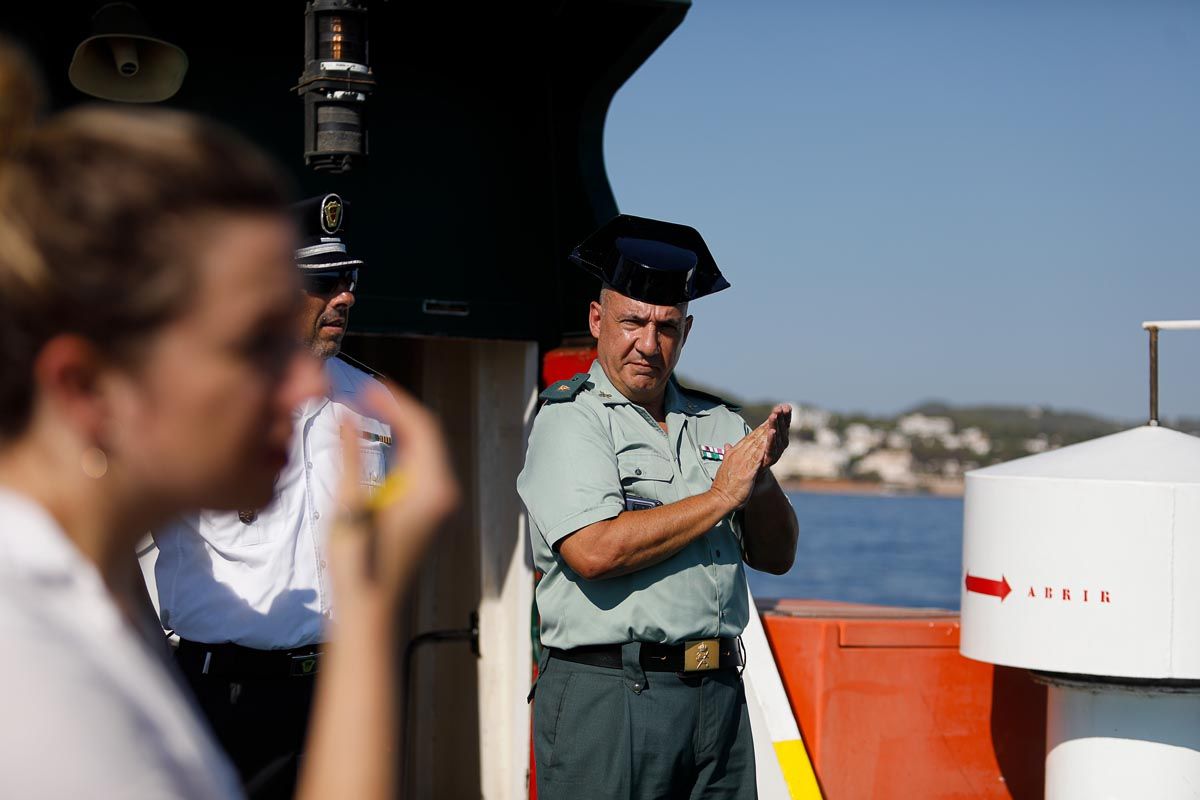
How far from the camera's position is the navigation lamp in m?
3.56

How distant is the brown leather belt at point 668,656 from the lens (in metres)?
2.91

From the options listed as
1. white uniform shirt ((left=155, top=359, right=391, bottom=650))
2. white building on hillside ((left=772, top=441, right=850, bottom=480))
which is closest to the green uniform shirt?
white uniform shirt ((left=155, top=359, right=391, bottom=650))

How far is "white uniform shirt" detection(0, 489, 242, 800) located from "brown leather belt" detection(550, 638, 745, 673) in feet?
6.59

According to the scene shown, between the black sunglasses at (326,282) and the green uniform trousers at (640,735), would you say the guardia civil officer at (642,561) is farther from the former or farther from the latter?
the black sunglasses at (326,282)

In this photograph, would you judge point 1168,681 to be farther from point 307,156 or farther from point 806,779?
point 307,156

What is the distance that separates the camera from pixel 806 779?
3.72 m

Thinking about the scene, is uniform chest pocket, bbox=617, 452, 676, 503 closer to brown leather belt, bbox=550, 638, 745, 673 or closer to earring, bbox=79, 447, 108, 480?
brown leather belt, bbox=550, 638, 745, 673

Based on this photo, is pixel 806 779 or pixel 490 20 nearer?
pixel 806 779

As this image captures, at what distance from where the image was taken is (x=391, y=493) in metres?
1.04

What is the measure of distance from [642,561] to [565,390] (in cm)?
51

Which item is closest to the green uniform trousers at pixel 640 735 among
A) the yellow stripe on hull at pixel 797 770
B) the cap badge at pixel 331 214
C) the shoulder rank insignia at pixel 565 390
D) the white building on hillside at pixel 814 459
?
the shoulder rank insignia at pixel 565 390

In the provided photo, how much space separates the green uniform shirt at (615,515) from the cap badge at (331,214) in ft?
2.46

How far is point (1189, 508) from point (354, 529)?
2842 millimetres

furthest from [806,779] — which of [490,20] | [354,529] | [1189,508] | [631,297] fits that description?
[354,529]
